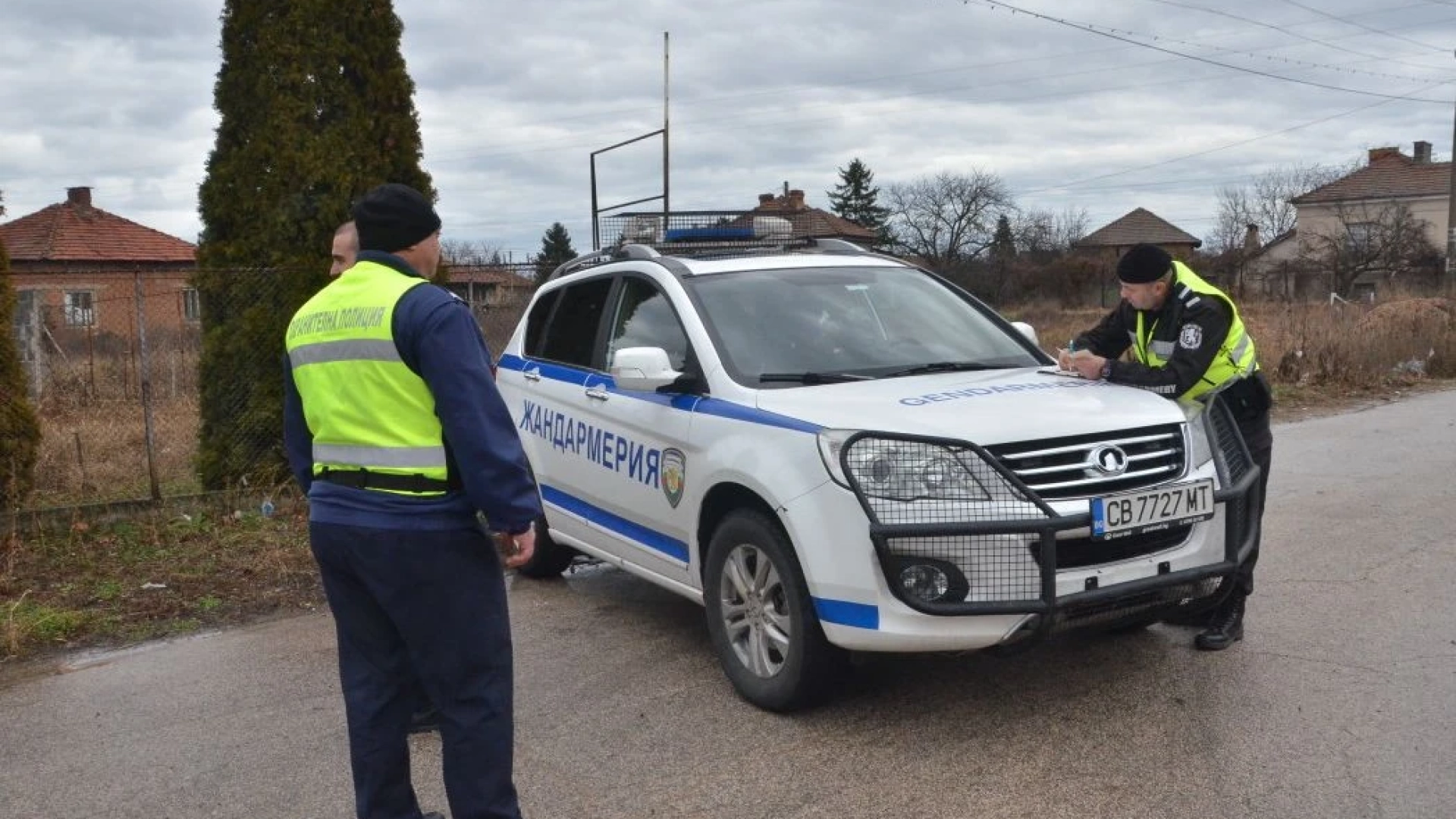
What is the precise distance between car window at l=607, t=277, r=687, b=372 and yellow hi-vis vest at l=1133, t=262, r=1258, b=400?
200cm

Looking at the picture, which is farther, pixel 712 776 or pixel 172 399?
pixel 172 399

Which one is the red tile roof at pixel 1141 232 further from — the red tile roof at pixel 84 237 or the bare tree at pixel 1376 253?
the red tile roof at pixel 84 237

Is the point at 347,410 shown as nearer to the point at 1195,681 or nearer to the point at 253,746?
the point at 253,746

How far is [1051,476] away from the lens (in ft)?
14.0

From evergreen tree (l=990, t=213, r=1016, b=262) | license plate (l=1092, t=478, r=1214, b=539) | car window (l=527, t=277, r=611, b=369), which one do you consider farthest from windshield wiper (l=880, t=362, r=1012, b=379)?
evergreen tree (l=990, t=213, r=1016, b=262)

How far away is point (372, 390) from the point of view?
3.26 metres

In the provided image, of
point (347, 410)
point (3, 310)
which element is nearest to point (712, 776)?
point (347, 410)

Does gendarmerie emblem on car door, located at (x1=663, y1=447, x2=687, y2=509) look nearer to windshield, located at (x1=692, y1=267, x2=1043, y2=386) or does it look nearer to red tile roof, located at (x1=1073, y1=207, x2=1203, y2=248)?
windshield, located at (x1=692, y1=267, x2=1043, y2=386)

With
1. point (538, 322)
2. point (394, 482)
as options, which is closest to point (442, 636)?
point (394, 482)

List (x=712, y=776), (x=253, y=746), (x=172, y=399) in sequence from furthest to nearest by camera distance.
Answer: (x=172, y=399) → (x=253, y=746) → (x=712, y=776)

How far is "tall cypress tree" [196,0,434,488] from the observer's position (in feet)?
29.7

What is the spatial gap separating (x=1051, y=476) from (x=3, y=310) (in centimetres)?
700

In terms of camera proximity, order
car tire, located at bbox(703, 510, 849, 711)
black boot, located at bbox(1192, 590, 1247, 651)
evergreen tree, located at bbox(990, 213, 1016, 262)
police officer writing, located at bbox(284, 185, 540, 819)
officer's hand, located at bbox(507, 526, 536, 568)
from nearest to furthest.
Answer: police officer writing, located at bbox(284, 185, 540, 819), officer's hand, located at bbox(507, 526, 536, 568), car tire, located at bbox(703, 510, 849, 711), black boot, located at bbox(1192, 590, 1247, 651), evergreen tree, located at bbox(990, 213, 1016, 262)

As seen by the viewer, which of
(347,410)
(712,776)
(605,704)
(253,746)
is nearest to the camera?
(347,410)
